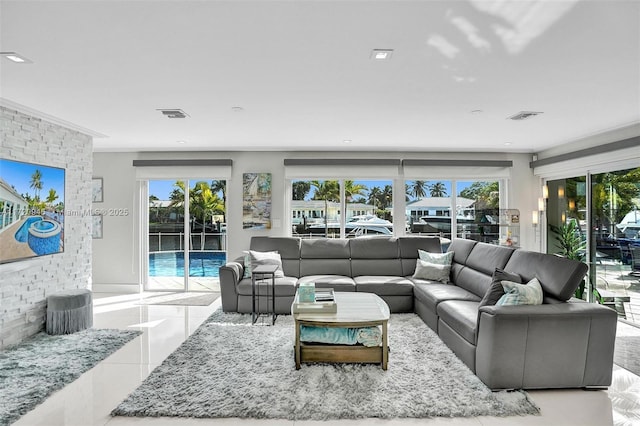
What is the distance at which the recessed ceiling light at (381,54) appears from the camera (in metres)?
2.36

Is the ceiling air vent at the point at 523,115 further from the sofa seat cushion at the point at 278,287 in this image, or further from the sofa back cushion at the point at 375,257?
the sofa seat cushion at the point at 278,287

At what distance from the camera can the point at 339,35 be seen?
7.13ft

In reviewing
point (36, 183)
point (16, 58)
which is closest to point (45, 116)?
point (36, 183)

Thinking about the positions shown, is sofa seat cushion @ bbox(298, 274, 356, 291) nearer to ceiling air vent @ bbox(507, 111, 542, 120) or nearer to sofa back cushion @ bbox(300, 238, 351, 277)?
sofa back cushion @ bbox(300, 238, 351, 277)

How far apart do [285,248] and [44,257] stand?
2916mm

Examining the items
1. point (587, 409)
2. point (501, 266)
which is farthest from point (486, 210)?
point (587, 409)

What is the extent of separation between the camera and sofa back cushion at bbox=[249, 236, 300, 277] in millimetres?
5297

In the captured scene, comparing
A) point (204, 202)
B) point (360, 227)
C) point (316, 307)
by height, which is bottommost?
point (316, 307)

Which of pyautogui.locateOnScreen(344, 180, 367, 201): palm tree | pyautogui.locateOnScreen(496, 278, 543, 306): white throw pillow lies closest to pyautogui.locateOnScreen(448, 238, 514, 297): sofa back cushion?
pyautogui.locateOnScreen(496, 278, 543, 306): white throw pillow

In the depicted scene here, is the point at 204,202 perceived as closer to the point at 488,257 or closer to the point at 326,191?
the point at 326,191

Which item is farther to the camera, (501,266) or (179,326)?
(179,326)

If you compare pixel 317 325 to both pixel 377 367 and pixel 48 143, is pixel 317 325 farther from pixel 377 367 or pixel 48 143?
pixel 48 143

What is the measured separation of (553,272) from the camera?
3.00 metres

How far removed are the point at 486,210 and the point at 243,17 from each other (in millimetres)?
5594
